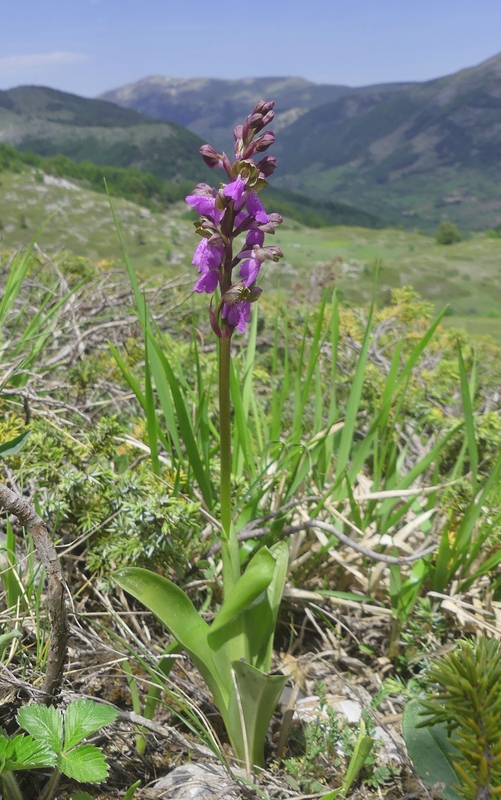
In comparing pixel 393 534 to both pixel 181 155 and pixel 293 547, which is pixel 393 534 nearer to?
pixel 293 547

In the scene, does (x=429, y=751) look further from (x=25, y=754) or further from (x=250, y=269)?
(x=250, y=269)

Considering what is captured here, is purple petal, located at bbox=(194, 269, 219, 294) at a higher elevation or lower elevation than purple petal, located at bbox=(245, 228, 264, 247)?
lower

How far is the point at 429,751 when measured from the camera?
1474 mm

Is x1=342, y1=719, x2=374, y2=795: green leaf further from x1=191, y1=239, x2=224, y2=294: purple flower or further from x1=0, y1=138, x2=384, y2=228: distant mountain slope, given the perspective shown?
x1=0, y1=138, x2=384, y2=228: distant mountain slope

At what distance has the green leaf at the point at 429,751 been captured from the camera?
56.2 inches

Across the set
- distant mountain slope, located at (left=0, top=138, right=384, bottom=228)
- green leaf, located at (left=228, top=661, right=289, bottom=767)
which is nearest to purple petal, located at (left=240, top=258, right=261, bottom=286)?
green leaf, located at (left=228, top=661, right=289, bottom=767)

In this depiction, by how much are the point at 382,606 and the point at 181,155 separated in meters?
218

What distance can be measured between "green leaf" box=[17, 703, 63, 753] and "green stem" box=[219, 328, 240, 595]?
0.55 metres

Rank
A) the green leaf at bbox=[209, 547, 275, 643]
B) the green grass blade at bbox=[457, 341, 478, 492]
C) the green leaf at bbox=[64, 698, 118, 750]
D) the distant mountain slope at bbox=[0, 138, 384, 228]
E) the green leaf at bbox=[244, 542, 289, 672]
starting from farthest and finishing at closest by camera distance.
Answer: the distant mountain slope at bbox=[0, 138, 384, 228] < the green grass blade at bbox=[457, 341, 478, 492] < the green leaf at bbox=[244, 542, 289, 672] < the green leaf at bbox=[209, 547, 275, 643] < the green leaf at bbox=[64, 698, 118, 750]

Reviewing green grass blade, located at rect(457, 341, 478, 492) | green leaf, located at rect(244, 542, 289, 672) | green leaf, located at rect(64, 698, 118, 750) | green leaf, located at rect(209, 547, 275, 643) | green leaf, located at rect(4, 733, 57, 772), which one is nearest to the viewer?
green leaf, located at rect(4, 733, 57, 772)


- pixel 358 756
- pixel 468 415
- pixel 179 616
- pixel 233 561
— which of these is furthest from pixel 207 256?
pixel 358 756

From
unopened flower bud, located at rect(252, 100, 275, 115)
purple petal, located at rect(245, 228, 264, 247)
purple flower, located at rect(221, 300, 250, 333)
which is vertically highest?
unopened flower bud, located at rect(252, 100, 275, 115)

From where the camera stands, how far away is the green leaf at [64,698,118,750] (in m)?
1.29

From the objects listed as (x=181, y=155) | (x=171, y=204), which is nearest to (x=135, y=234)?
(x=171, y=204)
